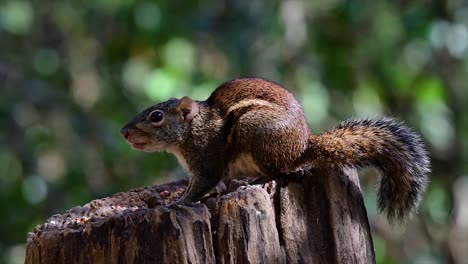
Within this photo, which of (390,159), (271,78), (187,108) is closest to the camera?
(390,159)

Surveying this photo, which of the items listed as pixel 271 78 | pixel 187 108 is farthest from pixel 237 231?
pixel 271 78

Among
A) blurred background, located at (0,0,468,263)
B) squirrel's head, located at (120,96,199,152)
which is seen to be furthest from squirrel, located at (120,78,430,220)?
blurred background, located at (0,0,468,263)

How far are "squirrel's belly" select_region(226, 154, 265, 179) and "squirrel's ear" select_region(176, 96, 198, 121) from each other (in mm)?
291

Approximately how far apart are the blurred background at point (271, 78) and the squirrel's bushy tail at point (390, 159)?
95.3 inches

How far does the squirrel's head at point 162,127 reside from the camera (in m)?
3.74

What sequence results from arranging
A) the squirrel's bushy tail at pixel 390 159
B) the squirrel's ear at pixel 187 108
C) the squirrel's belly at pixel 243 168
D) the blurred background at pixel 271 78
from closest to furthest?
the squirrel's bushy tail at pixel 390 159
the squirrel's belly at pixel 243 168
the squirrel's ear at pixel 187 108
the blurred background at pixel 271 78

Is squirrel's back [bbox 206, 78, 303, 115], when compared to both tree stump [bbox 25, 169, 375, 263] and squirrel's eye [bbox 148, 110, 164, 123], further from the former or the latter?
tree stump [bbox 25, 169, 375, 263]

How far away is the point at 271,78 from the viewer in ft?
20.5

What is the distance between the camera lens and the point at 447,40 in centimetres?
578

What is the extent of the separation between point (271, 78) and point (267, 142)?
289cm

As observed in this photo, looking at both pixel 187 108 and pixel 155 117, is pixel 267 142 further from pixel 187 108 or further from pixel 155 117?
pixel 155 117

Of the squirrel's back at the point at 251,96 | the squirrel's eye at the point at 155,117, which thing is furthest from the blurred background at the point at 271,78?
the squirrel's back at the point at 251,96

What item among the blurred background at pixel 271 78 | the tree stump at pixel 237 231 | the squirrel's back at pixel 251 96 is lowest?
the tree stump at pixel 237 231

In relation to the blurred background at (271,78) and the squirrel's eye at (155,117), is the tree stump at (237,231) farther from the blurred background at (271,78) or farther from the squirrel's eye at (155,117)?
the blurred background at (271,78)
